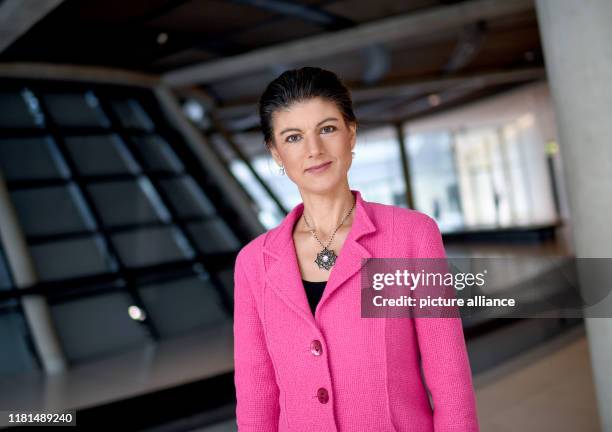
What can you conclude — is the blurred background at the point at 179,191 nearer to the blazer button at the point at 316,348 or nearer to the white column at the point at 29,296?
the white column at the point at 29,296

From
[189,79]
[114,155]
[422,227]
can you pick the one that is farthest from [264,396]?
[189,79]

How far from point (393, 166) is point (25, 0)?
20600 millimetres

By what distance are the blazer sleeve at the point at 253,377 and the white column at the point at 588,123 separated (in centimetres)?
259

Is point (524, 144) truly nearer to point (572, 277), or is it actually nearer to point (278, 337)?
point (572, 277)

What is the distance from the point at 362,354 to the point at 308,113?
84 cm

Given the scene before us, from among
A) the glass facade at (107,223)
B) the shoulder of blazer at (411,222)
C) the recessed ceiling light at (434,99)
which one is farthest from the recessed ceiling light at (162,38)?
the recessed ceiling light at (434,99)

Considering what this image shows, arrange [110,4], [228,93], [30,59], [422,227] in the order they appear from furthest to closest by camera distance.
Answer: [228,93], [30,59], [110,4], [422,227]

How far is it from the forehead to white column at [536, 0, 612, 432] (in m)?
2.58

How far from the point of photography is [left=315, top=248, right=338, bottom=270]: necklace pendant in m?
1.96

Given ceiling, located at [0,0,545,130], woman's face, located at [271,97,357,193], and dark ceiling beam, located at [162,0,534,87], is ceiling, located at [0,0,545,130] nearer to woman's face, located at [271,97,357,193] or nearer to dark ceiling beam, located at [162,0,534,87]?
dark ceiling beam, located at [162,0,534,87]

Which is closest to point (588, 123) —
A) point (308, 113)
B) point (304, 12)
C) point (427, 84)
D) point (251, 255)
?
point (308, 113)

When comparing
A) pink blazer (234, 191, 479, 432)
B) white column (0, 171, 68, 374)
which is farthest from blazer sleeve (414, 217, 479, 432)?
white column (0, 171, 68, 374)

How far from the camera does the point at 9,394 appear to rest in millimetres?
5816

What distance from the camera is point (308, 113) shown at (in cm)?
189
